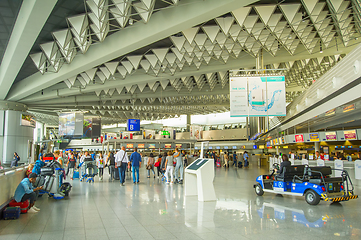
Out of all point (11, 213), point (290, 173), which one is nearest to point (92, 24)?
point (11, 213)

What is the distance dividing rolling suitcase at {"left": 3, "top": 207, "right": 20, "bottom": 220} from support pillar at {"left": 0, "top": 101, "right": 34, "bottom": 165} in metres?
15.6

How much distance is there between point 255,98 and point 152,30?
5903 mm

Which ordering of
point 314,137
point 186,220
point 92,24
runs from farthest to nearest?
point 314,137, point 92,24, point 186,220

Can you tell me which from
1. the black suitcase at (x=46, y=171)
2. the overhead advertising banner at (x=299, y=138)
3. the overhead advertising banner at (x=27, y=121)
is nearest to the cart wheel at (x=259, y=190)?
the black suitcase at (x=46, y=171)

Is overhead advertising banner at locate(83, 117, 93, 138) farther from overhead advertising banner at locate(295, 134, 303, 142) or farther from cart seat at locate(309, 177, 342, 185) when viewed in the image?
cart seat at locate(309, 177, 342, 185)

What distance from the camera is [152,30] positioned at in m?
11.0

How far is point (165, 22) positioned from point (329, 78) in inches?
295

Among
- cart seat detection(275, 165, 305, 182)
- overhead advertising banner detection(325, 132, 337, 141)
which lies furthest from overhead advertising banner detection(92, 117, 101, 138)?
cart seat detection(275, 165, 305, 182)

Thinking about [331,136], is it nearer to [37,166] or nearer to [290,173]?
[290,173]

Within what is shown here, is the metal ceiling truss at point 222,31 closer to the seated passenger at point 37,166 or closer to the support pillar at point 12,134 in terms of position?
the seated passenger at point 37,166

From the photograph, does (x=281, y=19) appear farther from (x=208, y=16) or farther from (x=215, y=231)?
(x=215, y=231)

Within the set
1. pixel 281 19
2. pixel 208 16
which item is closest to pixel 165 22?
pixel 208 16

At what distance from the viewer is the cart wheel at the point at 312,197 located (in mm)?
7024

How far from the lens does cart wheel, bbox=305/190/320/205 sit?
702 cm
